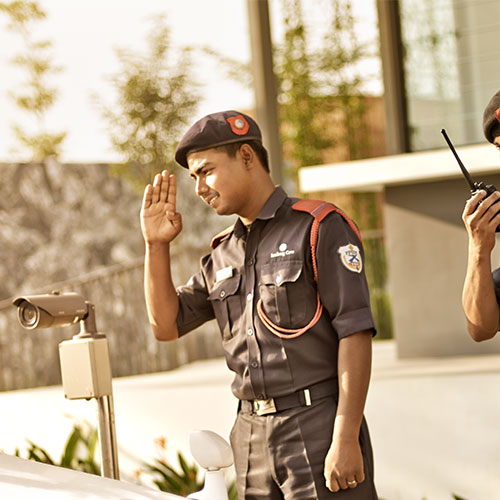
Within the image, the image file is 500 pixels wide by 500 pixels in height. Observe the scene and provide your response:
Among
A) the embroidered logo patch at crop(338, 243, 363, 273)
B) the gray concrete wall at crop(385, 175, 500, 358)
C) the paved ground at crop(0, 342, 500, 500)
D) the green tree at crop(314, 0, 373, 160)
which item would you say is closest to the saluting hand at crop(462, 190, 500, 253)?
the embroidered logo patch at crop(338, 243, 363, 273)

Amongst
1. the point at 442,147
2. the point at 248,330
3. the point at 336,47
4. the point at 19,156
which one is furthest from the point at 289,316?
the point at 19,156

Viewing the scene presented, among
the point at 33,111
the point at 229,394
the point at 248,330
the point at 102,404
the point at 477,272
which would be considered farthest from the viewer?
the point at 33,111

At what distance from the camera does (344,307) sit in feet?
6.70

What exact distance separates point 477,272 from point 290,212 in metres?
0.46

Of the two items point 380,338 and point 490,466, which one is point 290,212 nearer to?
point 490,466

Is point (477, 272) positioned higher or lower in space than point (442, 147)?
lower

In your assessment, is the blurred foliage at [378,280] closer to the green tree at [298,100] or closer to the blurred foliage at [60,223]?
the green tree at [298,100]

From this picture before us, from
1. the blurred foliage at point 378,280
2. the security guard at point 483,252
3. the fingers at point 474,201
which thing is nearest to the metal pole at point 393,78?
the security guard at point 483,252

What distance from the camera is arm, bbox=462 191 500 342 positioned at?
1946 mm

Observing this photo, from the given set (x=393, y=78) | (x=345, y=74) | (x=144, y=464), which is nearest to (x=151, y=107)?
(x=345, y=74)

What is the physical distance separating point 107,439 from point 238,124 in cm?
89

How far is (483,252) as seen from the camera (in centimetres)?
199

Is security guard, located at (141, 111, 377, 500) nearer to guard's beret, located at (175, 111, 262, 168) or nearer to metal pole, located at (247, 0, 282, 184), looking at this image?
guard's beret, located at (175, 111, 262, 168)

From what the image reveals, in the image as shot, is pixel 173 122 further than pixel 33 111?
No
